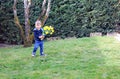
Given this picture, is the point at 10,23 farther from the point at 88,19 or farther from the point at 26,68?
the point at 26,68

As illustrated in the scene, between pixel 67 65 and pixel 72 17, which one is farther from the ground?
pixel 72 17

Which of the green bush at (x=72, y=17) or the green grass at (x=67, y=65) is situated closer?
the green grass at (x=67, y=65)

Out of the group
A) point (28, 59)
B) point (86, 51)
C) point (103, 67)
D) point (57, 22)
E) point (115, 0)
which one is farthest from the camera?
point (57, 22)

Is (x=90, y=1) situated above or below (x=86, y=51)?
above

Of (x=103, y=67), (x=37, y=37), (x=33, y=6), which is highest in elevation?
(x=33, y=6)

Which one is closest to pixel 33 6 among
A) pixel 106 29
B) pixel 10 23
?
pixel 10 23

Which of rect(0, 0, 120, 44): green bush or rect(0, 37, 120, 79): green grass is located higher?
rect(0, 0, 120, 44): green bush

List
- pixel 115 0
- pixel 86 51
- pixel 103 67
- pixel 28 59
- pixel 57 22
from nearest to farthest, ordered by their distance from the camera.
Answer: pixel 103 67 → pixel 28 59 → pixel 86 51 → pixel 115 0 → pixel 57 22

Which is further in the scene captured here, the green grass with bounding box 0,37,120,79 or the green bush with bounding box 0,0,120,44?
the green bush with bounding box 0,0,120,44

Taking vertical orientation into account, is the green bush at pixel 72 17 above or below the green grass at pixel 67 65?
above

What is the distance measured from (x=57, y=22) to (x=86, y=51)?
5.98 m

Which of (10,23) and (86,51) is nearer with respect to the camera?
(86,51)

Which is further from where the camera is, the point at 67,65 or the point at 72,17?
the point at 72,17

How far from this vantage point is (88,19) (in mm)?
14438
